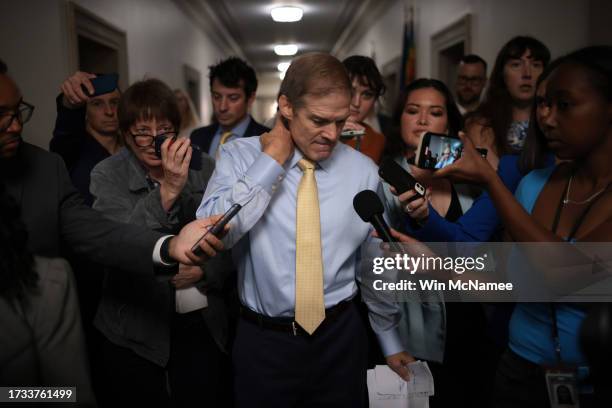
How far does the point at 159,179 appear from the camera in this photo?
1776 millimetres

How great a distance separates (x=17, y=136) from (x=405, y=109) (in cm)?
140

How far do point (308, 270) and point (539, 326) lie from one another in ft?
2.03

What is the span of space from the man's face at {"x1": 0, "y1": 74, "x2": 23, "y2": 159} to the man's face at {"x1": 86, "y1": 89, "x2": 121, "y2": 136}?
1125mm

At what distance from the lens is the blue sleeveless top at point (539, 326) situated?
4.07 feet

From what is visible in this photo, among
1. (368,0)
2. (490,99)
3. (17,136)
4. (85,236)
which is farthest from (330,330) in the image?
(368,0)

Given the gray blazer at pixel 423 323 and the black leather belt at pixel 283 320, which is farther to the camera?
the gray blazer at pixel 423 323

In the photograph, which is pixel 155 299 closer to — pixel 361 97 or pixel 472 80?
pixel 361 97

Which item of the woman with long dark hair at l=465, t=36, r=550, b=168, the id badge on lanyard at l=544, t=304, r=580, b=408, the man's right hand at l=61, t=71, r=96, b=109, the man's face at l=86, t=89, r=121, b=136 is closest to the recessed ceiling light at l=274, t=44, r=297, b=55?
the woman with long dark hair at l=465, t=36, r=550, b=168

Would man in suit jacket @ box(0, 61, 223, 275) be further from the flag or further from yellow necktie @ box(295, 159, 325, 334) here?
the flag

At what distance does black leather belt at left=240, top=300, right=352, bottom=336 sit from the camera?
1441 mm

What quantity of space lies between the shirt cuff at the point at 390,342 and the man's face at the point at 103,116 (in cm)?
149

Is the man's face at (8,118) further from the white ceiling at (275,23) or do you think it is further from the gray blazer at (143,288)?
the white ceiling at (275,23)

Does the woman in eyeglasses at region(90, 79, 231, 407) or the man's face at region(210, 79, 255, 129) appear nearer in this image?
the woman in eyeglasses at region(90, 79, 231, 407)

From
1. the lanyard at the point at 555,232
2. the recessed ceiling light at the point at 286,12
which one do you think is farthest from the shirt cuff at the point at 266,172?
the recessed ceiling light at the point at 286,12
